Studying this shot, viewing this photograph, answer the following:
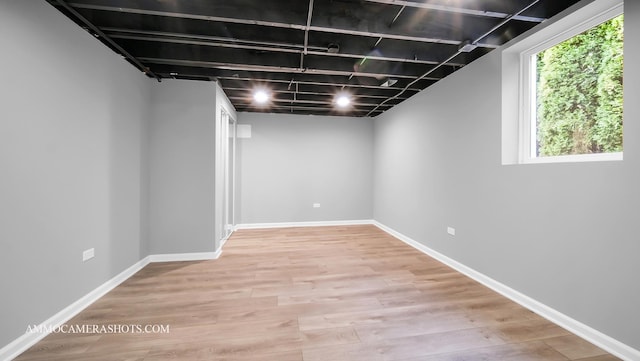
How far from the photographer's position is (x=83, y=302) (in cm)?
217

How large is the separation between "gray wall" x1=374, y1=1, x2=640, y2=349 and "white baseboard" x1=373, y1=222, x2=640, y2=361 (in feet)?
0.14

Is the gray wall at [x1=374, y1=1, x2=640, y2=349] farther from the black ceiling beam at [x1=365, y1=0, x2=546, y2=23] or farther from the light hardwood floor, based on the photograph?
the black ceiling beam at [x1=365, y1=0, x2=546, y2=23]

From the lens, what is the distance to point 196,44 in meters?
2.64

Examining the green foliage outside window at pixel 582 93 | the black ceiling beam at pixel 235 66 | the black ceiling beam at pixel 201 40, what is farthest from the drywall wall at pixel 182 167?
the green foliage outside window at pixel 582 93

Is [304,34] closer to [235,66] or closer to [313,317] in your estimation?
[235,66]

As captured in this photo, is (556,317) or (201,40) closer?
(556,317)

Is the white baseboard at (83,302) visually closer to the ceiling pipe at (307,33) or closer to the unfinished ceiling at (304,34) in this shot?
the unfinished ceiling at (304,34)

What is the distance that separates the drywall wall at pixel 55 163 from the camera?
159cm

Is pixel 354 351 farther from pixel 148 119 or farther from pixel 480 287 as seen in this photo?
pixel 148 119

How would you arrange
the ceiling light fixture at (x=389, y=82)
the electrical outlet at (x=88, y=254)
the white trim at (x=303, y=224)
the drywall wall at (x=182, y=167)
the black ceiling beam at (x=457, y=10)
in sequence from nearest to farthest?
the black ceiling beam at (x=457, y=10), the electrical outlet at (x=88, y=254), the drywall wall at (x=182, y=167), the ceiling light fixture at (x=389, y=82), the white trim at (x=303, y=224)

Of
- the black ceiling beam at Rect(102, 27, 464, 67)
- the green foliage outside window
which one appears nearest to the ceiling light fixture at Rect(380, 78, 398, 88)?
the black ceiling beam at Rect(102, 27, 464, 67)

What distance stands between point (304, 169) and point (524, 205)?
4085 millimetres

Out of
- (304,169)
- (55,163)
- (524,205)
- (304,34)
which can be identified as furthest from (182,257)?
(524,205)

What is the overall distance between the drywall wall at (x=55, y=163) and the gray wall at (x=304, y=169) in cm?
269
